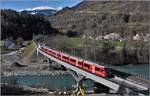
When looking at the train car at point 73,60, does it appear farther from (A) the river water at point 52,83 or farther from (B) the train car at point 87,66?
(B) the train car at point 87,66

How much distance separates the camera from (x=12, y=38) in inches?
3656

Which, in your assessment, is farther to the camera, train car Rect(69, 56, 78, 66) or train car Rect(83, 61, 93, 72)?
train car Rect(69, 56, 78, 66)

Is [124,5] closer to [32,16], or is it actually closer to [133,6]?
[133,6]

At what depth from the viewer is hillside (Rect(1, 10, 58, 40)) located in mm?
93875

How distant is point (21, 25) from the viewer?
97562 mm

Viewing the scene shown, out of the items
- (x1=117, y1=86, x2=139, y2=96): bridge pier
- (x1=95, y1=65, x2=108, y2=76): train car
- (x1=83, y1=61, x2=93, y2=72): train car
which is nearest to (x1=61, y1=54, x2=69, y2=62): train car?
(x1=83, y1=61, x2=93, y2=72): train car

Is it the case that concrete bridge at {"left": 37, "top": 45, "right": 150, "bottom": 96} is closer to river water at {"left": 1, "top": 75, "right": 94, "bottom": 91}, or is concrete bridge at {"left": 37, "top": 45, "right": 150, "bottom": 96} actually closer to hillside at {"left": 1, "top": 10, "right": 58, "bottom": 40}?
river water at {"left": 1, "top": 75, "right": 94, "bottom": 91}

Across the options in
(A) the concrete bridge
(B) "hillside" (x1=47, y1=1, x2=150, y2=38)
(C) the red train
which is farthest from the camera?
(B) "hillside" (x1=47, y1=1, x2=150, y2=38)

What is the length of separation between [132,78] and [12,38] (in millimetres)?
71732

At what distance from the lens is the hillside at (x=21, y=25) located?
93.9m

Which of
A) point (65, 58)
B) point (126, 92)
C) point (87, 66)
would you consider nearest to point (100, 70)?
point (87, 66)

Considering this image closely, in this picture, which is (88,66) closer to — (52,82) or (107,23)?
(52,82)

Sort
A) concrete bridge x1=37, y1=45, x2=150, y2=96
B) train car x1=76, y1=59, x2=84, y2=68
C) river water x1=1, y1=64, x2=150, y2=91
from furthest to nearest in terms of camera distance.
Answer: river water x1=1, y1=64, x2=150, y2=91 → train car x1=76, y1=59, x2=84, y2=68 → concrete bridge x1=37, y1=45, x2=150, y2=96

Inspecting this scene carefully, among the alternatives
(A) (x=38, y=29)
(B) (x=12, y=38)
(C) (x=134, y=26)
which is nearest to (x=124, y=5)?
(C) (x=134, y=26)
